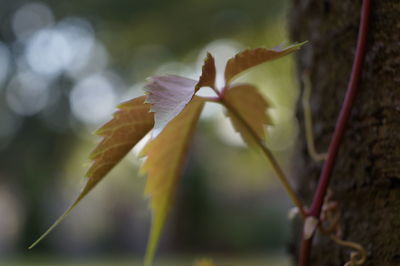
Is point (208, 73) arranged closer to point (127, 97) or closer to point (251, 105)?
point (251, 105)

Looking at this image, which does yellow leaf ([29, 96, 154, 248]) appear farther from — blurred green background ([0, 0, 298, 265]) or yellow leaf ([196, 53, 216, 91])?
blurred green background ([0, 0, 298, 265])

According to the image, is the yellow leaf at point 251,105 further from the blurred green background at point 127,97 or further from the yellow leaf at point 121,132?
the blurred green background at point 127,97

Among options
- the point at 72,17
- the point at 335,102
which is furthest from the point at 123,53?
the point at 335,102

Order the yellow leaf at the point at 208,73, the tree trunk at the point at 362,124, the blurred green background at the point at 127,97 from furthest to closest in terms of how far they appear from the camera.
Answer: the blurred green background at the point at 127,97, the tree trunk at the point at 362,124, the yellow leaf at the point at 208,73

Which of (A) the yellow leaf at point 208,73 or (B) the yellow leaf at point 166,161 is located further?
(B) the yellow leaf at point 166,161

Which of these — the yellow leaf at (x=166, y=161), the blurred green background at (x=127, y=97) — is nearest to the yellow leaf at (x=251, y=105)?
the yellow leaf at (x=166, y=161)

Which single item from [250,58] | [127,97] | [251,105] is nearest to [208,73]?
[250,58]
